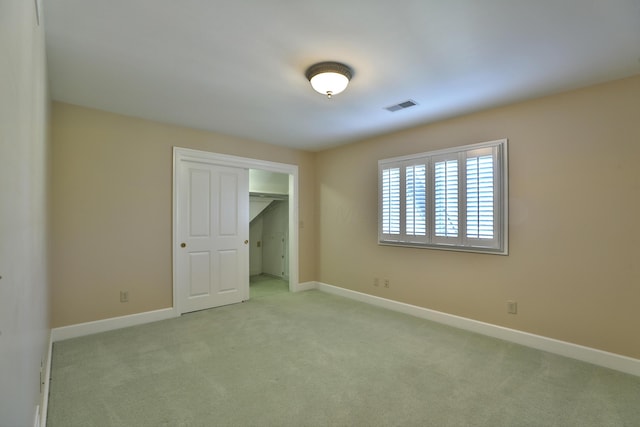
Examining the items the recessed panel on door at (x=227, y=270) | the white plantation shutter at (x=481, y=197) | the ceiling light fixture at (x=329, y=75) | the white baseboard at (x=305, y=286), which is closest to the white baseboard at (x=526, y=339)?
the white plantation shutter at (x=481, y=197)

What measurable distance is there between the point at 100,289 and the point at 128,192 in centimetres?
111

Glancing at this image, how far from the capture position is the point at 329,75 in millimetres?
2342

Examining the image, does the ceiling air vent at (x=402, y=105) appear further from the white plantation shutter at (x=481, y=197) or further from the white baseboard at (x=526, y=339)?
the white baseboard at (x=526, y=339)

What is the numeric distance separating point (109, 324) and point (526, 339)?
4.36 m

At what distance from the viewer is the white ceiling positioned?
1.75m

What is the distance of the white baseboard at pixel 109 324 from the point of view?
9.89 ft

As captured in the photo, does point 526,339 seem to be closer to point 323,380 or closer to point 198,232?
point 323,380

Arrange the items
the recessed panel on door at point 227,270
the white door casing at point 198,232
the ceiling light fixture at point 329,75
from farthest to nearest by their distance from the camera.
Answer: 1. the recessed panel on door at point 227,270
2. the white door casing at point 198,232
3. the ceiling light fixture at point 329,75

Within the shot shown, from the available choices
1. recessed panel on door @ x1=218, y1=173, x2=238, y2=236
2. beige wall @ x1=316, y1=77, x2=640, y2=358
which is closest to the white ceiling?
beige wall @ x1=316, y1=77, x2=640, y2=358

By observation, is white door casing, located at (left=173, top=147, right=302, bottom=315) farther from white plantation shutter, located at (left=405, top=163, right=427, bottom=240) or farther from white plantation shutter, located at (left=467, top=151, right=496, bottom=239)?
white plantation shutter, located at (left=467, top=151, right=496, bottom=239)

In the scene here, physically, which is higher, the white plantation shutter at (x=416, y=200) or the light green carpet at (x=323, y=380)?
the white plantation shutter at (x=416, y=200)

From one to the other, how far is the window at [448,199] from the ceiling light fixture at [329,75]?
5.59ft

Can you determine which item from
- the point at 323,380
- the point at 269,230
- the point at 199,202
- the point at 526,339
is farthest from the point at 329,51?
the point at 269,230

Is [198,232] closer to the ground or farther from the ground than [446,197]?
closer to the ground
